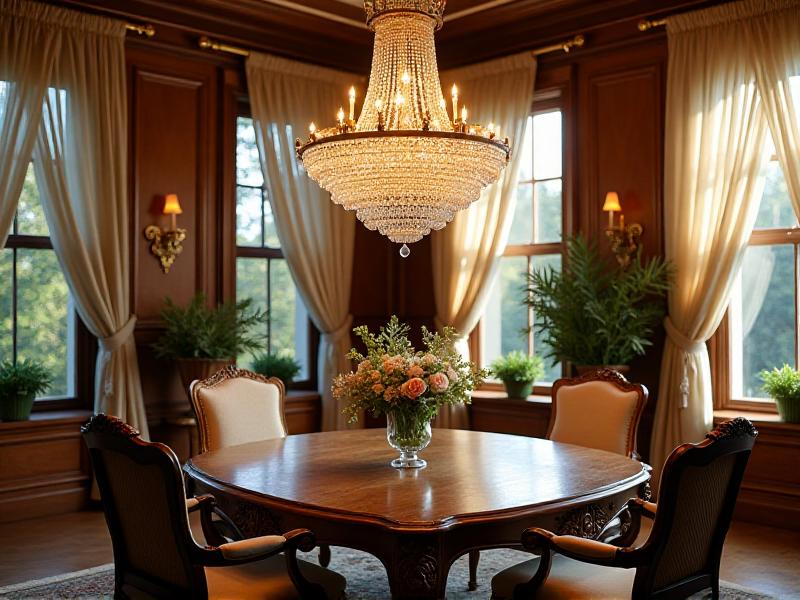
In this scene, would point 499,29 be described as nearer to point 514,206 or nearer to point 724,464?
point 514,206

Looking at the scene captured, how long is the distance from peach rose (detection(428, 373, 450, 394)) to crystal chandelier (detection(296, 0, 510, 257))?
2.91ft

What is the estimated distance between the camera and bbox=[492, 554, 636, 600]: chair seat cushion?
257 cm

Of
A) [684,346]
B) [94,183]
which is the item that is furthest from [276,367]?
[684,346]

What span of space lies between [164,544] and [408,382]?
97cm

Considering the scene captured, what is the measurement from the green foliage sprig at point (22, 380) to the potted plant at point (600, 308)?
3017 millimetres

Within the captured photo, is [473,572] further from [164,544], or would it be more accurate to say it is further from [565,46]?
[565,46]

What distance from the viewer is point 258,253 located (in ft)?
20.3

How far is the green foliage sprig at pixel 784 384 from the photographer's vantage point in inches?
186

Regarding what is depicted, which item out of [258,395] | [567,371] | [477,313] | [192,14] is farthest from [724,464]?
[192,14]

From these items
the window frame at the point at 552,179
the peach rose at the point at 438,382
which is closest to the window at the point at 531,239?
the window frame at the point at 552,179

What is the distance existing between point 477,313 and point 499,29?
2.02 meters

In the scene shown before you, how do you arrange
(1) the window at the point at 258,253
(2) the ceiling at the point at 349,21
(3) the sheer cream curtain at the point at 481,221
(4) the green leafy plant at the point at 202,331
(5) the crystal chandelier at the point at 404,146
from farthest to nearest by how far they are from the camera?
1. (1) the window at the point at 258,253
2. (3) the sheer cream curtain at the point at 481,221
3. (2) the ceiling at the point at 349,21
4. (4) the green leafy plant at the point at 202,331
5. (5) the crystal chandelier at the point at 404,146

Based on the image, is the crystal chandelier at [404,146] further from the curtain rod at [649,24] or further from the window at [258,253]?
the window at [258,253]

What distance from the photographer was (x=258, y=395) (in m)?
4.06
